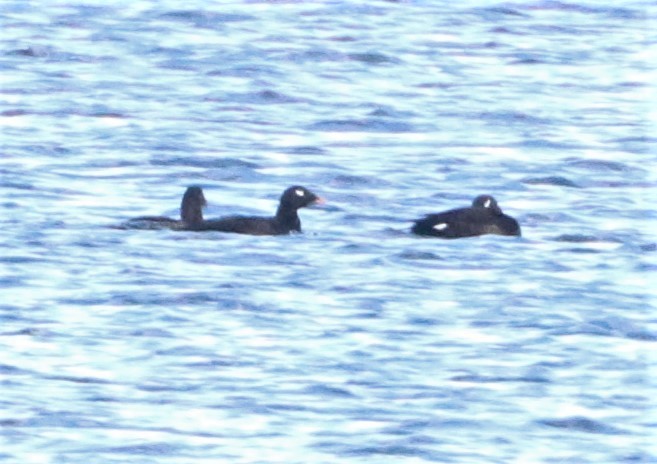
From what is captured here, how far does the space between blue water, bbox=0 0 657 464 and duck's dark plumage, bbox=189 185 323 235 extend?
123 mm

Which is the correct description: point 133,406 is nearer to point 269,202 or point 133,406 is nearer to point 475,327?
point 475,327

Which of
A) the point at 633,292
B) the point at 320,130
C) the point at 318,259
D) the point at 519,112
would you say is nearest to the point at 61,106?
the point at 320,130

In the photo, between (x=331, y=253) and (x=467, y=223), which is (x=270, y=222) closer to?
(x=331, y=253)

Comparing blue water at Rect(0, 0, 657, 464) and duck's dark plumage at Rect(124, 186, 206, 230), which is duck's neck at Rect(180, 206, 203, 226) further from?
blue water at Rect(0, 0, 657, 464)

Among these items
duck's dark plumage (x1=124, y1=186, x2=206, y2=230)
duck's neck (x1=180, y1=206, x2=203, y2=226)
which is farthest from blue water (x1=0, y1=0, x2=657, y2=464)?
duck's neck (x1=180, y1=206, x2=203, y2=226)

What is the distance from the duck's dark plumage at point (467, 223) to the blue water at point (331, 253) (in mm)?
109

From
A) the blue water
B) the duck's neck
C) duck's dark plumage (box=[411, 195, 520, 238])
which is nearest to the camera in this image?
the blue water

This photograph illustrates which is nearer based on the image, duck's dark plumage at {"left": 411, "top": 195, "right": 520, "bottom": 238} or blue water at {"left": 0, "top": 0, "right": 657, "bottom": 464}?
blue water at {"left": 0, "top": 0, "right": 657, "bottom": 464}

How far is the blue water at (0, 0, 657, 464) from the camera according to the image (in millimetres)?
11477

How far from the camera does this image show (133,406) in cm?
1160

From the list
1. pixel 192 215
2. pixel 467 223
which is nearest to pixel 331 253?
pixel 467 223

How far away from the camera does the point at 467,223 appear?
1748cm

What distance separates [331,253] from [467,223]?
45.5 inches

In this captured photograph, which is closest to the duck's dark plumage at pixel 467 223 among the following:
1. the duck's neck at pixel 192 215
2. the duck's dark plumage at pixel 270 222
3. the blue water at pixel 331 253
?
the blue water at pixel 331 253
